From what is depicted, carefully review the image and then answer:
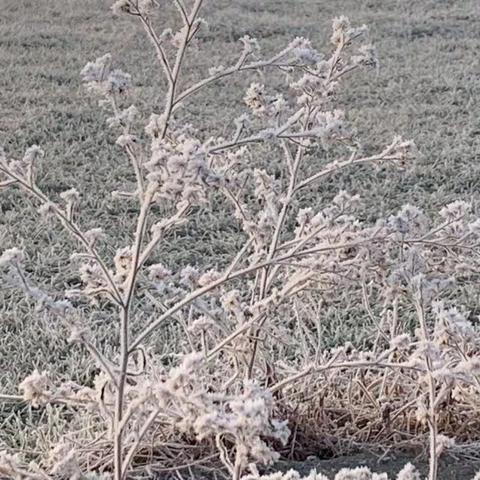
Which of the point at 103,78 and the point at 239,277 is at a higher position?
the point at 103,78

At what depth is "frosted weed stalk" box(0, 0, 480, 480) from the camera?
1060 millimetres

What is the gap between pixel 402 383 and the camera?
1.93 metres

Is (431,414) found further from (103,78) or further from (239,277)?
(103,78)

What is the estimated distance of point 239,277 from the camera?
1.60 m

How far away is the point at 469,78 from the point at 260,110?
4600 mm

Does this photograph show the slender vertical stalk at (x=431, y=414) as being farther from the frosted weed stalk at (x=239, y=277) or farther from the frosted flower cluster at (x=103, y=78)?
the frosted flower cluster at (x=103, y=78)

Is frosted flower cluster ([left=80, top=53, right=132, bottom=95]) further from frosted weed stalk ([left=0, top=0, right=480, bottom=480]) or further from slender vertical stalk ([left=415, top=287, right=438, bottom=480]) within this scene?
slender vertical stalk ([left=415, top=287, right=438, bottom=480])

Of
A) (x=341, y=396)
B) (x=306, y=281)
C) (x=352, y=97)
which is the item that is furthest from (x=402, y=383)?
(x=352, y=97)

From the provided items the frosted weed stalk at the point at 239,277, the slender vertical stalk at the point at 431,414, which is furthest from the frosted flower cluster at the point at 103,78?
the slender vertical stalk at the point at 431,414

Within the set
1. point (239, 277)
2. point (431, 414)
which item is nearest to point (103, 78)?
point (239, 277)

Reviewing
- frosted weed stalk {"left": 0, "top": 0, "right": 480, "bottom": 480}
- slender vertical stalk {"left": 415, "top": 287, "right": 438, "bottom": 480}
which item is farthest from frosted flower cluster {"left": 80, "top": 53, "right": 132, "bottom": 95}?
slender vertical stalk {"left": 415, "top": 287, "right": 438, "bottom": 480}

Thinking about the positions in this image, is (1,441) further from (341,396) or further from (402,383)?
(402,383)

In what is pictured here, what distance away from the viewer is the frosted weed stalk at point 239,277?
1060 millimetres

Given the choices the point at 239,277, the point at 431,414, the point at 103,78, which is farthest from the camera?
the point at 239,277
